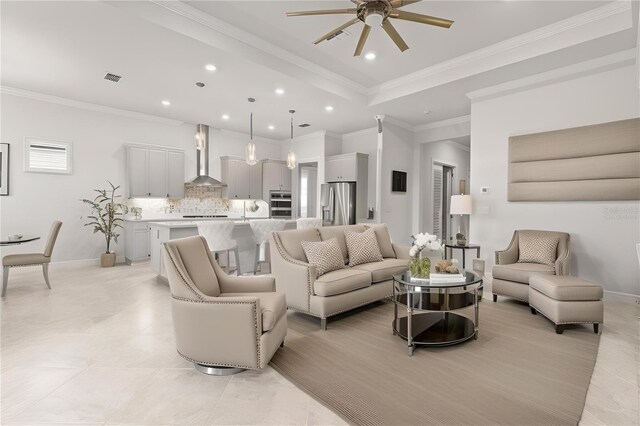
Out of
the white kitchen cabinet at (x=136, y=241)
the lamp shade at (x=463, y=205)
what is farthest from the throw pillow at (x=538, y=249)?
the white kitchen cabinet at (x=136, y=241)

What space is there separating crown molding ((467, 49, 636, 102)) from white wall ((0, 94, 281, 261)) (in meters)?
6.62

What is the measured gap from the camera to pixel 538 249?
13.1ft

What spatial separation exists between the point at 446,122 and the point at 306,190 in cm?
396

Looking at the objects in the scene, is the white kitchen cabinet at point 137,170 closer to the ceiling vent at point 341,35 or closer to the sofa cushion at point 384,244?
the ceiling vent at point 341,35

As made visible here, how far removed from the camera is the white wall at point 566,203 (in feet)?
13.3

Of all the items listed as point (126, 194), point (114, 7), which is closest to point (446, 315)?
point (114, 7)

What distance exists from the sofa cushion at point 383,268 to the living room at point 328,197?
0.11 ft

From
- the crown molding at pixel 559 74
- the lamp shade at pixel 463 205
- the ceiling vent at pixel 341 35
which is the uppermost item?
the ceiling vent at pixel 341 35

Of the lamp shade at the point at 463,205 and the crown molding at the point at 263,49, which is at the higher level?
the crown molding at the point at 263,49

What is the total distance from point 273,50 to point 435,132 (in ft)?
14.8

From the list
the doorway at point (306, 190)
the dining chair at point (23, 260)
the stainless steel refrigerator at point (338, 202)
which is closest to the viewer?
the dining chair at point (23, 260)

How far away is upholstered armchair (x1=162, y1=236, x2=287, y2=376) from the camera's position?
2152 millimetres

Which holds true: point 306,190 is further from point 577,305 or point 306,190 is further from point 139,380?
point 139,380

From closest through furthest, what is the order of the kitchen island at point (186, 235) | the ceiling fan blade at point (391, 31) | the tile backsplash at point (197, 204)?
the ceiling fan blade at point (391, 31), the kitchen island at point (186, 235), the tile backsplash at point (197, 204)
